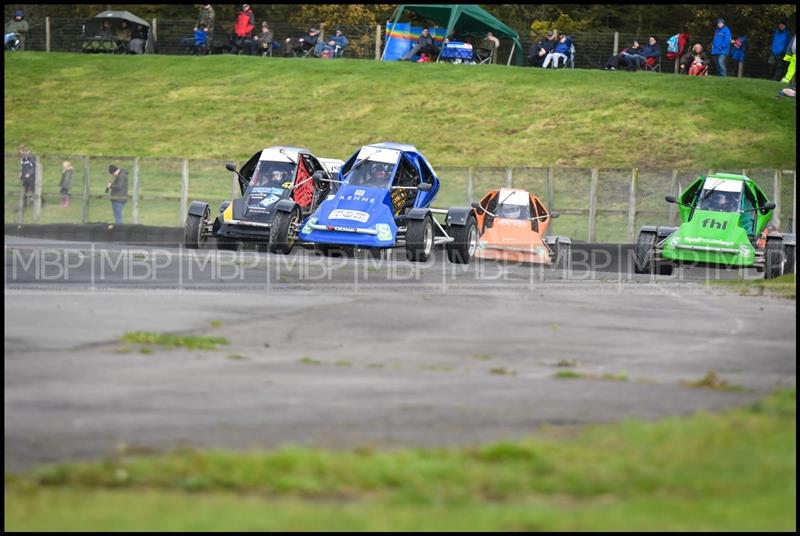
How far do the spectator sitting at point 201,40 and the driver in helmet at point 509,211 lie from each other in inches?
1235

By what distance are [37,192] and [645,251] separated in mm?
14893

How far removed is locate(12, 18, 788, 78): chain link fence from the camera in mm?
51500

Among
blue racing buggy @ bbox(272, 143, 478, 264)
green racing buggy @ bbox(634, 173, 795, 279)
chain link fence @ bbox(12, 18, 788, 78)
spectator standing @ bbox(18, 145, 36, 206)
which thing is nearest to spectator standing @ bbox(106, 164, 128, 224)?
spectator standing @ bbox(18, 145, 36, 206)

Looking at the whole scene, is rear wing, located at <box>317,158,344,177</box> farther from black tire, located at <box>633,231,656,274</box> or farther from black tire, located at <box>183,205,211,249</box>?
black tire, located at <box>633,231,656,274</box>

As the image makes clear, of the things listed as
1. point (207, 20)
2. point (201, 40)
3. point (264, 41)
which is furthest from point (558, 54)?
point (201, 40)

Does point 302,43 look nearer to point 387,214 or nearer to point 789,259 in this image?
point 387,214

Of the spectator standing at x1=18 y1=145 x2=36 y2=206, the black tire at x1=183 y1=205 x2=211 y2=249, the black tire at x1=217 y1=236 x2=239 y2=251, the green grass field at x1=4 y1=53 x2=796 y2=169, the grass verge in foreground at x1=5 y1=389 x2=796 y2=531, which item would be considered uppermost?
the green grass field at x1=4 y1=53 x2=796 y2=169

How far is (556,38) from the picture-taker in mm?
51719

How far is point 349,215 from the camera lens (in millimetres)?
24141

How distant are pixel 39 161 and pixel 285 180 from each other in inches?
368

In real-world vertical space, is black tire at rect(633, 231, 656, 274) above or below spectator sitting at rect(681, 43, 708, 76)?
below

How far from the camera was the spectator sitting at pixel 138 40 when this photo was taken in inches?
2240

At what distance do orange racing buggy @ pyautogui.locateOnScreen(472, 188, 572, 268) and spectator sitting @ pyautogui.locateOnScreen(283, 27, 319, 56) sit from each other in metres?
29.1

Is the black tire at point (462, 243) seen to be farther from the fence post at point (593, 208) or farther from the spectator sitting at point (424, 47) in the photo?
the spectator sitting at point (424, 47)
